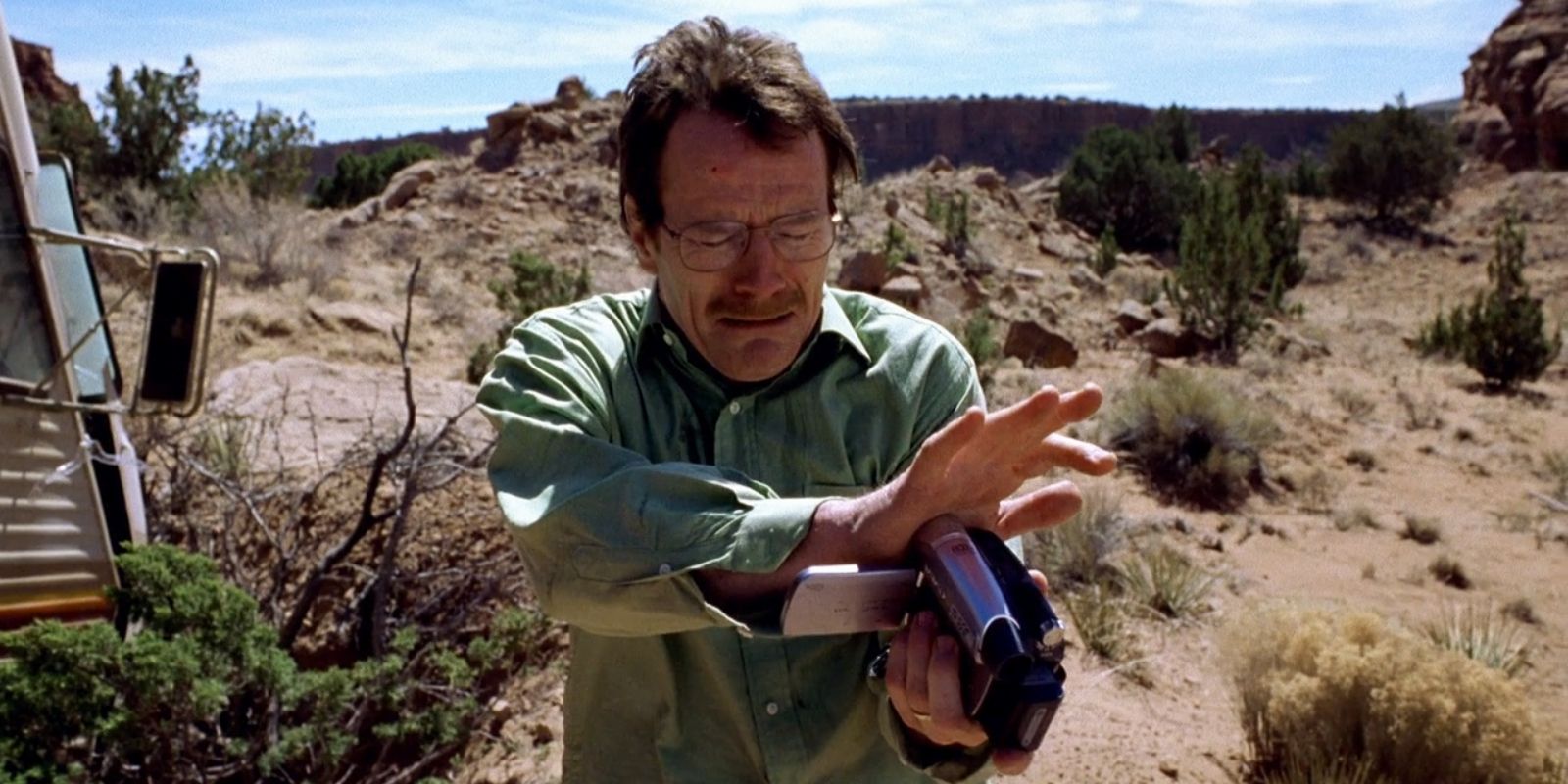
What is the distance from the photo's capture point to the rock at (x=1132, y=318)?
52.7ft

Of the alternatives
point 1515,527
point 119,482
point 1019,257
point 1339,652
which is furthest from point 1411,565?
point 1019,257

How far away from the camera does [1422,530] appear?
853 cm

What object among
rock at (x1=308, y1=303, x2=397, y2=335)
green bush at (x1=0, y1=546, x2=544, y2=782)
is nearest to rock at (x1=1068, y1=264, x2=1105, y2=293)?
rock at (x1=308, y1=303, x2=397, y2=335)

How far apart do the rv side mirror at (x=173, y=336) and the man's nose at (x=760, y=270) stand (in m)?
1.83

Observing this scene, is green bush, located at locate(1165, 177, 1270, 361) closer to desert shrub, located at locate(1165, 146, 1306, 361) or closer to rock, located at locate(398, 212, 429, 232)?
desert shrub, located at locate(1165, 146, 1306, 361)

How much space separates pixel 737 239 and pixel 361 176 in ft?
101

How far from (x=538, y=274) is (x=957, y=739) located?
10676 millimetres

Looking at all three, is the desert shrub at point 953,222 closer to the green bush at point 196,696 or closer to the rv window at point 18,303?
the green bush at point 196,696

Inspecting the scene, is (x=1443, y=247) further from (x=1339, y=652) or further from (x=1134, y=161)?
(x=1339, y=652)

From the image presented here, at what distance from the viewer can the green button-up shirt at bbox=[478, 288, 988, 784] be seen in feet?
4.88

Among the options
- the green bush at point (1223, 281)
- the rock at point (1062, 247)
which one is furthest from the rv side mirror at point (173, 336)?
the rock at point (1062, 247)

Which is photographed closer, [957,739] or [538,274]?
[957,739]

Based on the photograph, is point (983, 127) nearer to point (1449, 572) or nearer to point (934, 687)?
point (1449, 572)

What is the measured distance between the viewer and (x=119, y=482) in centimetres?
358
